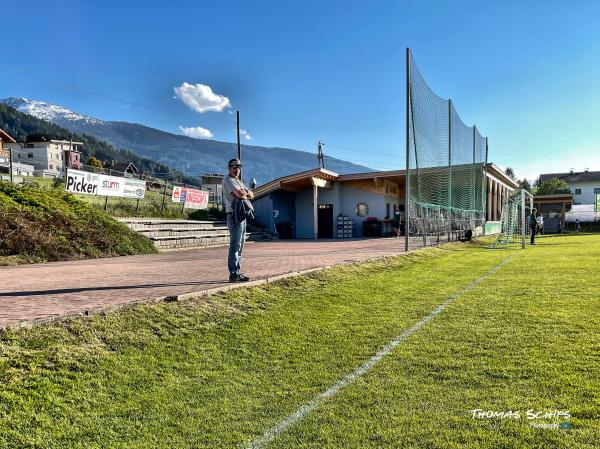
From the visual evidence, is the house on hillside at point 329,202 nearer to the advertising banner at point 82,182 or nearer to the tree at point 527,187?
the advertising banner at point 82,182

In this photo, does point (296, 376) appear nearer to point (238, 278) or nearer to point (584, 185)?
point (238, 278)

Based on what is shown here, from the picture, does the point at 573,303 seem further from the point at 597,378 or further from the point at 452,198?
the point at 452,198

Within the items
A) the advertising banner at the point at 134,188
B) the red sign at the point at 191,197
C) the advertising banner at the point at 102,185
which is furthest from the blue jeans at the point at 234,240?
the red sign at the point at 191,197

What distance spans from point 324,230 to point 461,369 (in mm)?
24604

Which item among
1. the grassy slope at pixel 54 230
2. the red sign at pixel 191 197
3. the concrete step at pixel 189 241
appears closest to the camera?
the grassy slope at pixel 54 230

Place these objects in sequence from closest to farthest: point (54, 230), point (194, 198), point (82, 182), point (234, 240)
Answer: point (234, 240), point (54, 230), point (82, 182), point (194, 198)

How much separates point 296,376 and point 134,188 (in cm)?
1741

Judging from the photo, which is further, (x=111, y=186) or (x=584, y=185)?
(x=584, y=185)

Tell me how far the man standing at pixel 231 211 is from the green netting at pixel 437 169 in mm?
9344

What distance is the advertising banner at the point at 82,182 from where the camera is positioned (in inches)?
602

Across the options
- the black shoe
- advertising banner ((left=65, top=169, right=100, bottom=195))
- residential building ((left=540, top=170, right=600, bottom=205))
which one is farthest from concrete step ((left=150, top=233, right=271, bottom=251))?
residential building ((left=540, top=170, right=600, bottom=205))

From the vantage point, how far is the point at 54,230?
35.0 ft

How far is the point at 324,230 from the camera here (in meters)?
Answer: 27.8

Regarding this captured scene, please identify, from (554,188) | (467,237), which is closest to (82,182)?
(467,237)
